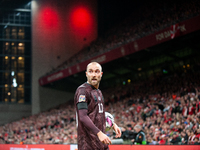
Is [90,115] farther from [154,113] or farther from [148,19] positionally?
[148,19]

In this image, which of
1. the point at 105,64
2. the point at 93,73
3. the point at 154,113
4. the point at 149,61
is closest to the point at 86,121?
the point at 93,73

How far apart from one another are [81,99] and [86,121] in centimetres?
30

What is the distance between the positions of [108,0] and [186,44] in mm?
12788

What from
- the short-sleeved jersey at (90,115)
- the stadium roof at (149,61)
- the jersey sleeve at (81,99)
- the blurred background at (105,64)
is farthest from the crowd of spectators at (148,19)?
the jersey sleeve at (81,99)

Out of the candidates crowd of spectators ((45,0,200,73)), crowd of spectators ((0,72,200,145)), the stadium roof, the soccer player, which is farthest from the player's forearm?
the stadium roof

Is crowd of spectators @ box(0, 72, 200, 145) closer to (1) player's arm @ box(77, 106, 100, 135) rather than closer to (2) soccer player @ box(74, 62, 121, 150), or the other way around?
(2) soccer player @ box(74, 62, 121, 150)

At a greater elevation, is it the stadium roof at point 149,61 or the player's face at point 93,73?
the stadium roof at point 149,61

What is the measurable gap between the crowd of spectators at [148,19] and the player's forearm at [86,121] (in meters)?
13.1

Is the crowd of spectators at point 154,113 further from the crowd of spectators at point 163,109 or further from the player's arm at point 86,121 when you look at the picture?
the player's arm at point 86,121

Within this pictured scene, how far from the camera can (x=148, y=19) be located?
25.2m

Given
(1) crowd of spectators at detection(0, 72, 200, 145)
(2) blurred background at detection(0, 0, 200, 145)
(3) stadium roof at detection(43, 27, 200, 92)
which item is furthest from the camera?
(3) stadium roof at detection(43, 27, 200, 92)

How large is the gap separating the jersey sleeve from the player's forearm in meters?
0.06

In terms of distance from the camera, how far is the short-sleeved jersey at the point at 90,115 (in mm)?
4211

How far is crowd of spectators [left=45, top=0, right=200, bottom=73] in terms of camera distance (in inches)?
732
